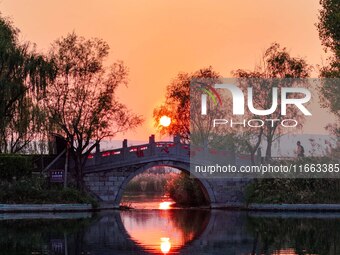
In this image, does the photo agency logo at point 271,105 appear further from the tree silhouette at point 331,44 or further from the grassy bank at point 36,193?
the grassy bank at point 36,193

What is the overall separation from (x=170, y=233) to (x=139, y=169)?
19472 millimetres

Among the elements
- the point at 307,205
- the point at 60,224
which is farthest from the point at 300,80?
the point at 60,224

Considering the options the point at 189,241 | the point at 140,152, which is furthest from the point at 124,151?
the point at 189,241

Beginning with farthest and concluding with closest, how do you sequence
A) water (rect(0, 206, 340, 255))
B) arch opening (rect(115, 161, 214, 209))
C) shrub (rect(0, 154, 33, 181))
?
arch opening (rect(115, 161, 214, 209)) < shrub (rect(0, 154, 33, 181)) < water (rect(0, 206, 340, 255))

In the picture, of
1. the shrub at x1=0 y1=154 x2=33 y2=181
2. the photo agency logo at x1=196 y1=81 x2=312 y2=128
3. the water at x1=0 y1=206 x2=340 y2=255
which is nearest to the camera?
the water at x1=0 y1=206 x2=340 y2=255

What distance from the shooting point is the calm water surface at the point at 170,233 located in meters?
23.8

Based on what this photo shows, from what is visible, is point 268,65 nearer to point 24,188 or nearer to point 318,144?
point 318,144

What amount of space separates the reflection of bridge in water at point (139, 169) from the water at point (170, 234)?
6522 mm

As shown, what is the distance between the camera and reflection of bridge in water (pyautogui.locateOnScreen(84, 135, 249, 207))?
47938 mm

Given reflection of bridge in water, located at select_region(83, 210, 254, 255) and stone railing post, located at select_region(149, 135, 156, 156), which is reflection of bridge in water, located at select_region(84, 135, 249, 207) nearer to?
stone railing post, located at select_region(149, 135, 156, 156)

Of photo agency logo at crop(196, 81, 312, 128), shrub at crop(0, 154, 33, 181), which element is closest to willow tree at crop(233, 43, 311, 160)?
photo agency logo at crop(196, 81, 312, 128)

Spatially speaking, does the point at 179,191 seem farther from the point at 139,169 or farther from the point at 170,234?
the point at 170,234

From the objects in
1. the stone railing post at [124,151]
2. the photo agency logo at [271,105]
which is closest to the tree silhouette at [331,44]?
the photo agency logo at [271,105]

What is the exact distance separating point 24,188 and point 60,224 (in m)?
9.70
